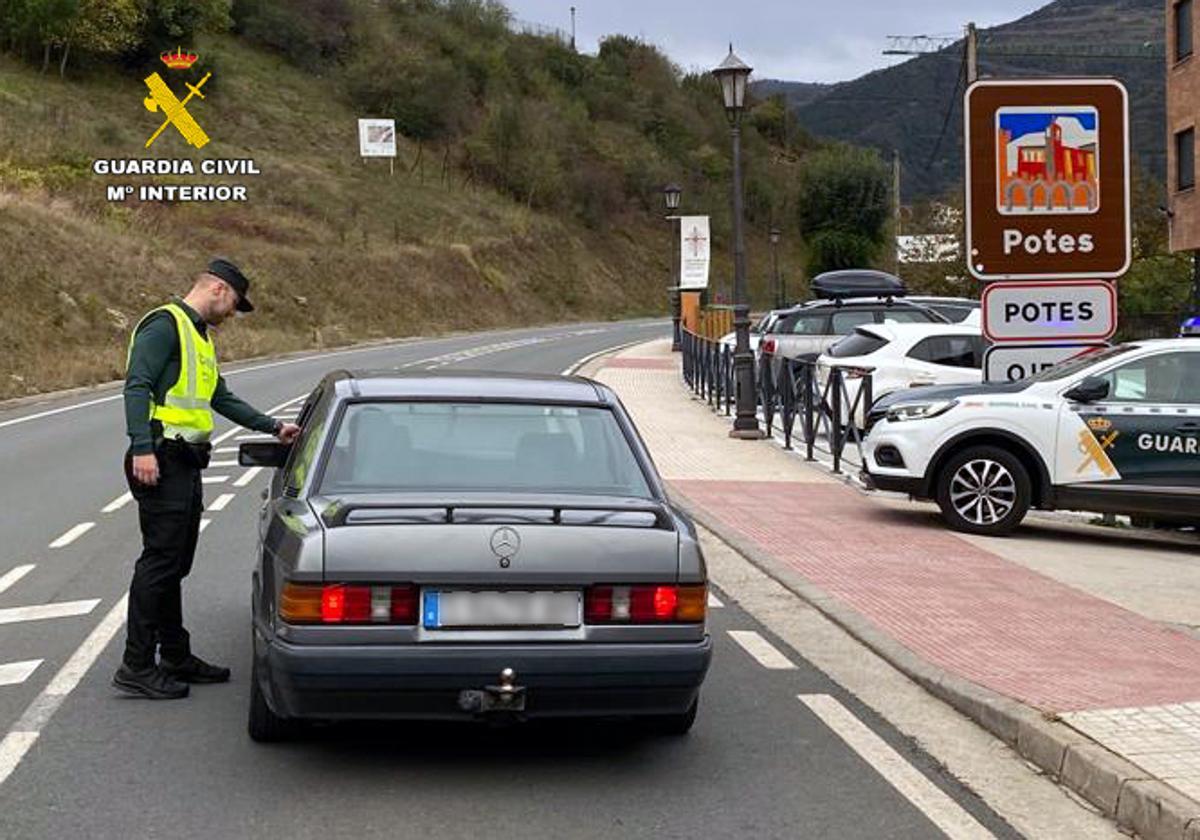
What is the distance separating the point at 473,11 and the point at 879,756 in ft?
353

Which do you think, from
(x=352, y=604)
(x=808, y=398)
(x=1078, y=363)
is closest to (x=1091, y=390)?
(x=1078, y=363)

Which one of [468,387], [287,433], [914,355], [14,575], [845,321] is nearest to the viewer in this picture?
[468,387]

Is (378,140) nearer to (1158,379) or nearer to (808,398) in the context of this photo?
(808,398)

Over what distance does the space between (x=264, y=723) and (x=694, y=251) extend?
93.5 ft

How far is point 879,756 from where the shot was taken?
19.5 feet

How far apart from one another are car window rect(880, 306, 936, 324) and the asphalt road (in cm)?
1515

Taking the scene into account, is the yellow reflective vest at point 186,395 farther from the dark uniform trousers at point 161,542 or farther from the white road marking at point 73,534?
the white road marking at point 73,534

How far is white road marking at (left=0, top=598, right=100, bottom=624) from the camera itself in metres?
8.48

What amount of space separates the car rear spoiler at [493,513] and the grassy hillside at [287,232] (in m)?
24.3

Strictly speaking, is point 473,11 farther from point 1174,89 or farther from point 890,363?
point 890,363

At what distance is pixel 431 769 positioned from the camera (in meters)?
5.73

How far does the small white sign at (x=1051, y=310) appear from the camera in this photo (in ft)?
36.0

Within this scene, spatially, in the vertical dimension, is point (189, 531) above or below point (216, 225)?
below

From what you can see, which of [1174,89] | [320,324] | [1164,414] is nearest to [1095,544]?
[1164,414]
